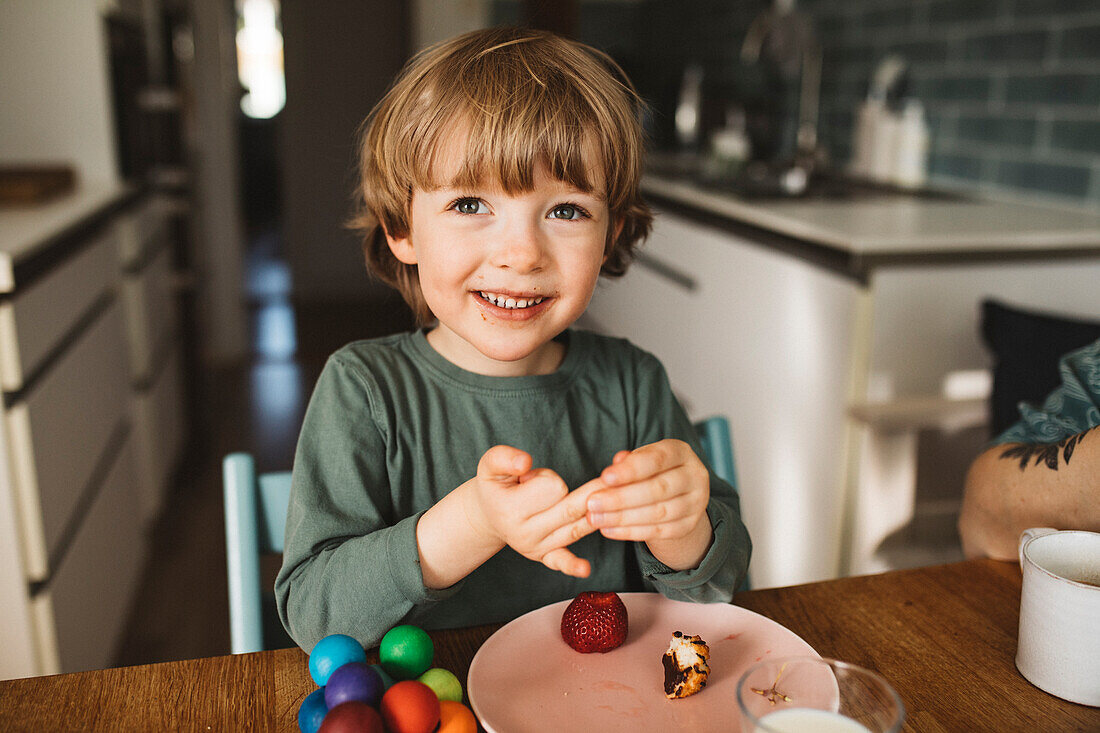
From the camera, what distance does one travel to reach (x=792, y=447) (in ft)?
6.06

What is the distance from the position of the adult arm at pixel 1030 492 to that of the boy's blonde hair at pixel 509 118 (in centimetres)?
47

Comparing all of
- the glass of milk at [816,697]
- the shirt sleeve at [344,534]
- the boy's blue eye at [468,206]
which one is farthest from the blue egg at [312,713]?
the boy's blue eye at [468,206]

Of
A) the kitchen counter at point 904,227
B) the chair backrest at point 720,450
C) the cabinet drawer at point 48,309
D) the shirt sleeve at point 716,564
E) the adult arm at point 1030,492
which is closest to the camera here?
the shirt sleeve at point 716,564

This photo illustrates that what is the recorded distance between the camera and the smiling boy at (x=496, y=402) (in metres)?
0.62

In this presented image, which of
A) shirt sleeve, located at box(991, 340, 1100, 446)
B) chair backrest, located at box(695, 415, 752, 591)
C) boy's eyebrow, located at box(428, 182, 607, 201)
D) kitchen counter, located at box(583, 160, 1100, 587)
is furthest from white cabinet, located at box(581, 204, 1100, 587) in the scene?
boy's eyebrow, located at box(428, 182, 607, 201)

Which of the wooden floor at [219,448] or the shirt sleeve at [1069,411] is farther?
the wooden floor at [219,448]

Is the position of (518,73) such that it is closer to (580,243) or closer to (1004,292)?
(580,243)

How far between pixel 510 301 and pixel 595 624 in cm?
27

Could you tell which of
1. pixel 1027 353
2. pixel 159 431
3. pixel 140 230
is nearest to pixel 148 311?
pixel 140 230

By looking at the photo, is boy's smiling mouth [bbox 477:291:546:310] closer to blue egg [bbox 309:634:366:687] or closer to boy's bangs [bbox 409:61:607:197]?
boy's bangs [bbox 409:61:607:197]

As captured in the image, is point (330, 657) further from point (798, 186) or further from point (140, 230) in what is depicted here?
point (140, 230)

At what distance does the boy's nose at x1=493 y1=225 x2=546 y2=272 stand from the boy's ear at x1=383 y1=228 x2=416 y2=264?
15cm

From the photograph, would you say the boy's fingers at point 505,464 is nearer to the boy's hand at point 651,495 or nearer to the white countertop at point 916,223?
the boy's hand at point 651,495

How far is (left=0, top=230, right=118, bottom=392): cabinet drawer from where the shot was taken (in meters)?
1.41
